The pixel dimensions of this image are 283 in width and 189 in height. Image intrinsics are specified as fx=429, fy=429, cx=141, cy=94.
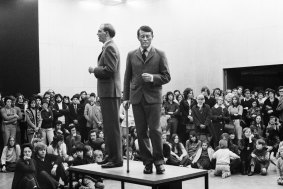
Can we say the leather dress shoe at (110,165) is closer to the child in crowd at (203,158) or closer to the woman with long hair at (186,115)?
the child in crowd at (203,158)

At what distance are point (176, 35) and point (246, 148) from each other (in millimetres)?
8606

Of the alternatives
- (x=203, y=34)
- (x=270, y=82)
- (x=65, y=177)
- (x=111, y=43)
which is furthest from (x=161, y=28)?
(x=111, y=43)

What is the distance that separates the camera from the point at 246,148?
10578 mm

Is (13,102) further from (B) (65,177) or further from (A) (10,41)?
(A) (10,41)

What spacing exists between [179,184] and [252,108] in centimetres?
685

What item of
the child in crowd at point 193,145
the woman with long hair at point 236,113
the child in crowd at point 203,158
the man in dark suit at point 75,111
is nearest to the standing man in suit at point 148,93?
the child in crowd at point 203,158

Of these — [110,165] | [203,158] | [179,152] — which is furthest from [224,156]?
[110,165]

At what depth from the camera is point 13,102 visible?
1200 centimetres

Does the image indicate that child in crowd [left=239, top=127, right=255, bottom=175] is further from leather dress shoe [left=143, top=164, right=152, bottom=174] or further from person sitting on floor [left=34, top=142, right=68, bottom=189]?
leather dress shoe [left=143, top=164, right=152, bottom=174]

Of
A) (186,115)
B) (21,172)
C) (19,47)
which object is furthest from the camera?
(19,47)

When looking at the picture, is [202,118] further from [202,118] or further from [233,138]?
[233,138]

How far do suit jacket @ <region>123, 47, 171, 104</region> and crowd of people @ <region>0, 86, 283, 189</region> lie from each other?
3.66 meters

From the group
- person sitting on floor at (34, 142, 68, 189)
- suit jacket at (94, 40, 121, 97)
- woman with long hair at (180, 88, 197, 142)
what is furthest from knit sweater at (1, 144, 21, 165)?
suit jacket at (94, 40, 121, 97)

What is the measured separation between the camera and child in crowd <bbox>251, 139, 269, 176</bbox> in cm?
1006
